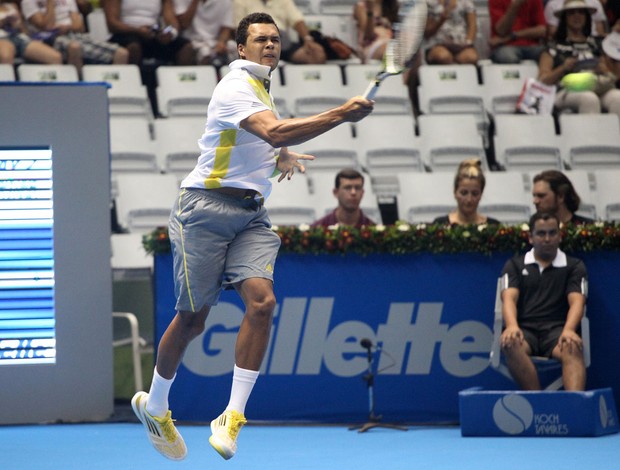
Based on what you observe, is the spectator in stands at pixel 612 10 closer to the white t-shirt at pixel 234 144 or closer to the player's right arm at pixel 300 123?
the white t-shirt at pixel 234 144

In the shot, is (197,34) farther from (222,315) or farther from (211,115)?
(211,115)

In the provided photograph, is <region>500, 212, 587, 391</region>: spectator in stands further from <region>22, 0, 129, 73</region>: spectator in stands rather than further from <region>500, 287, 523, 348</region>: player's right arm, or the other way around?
<region>22, 0, 129, 73</region>: spectator in stands

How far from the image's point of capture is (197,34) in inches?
495

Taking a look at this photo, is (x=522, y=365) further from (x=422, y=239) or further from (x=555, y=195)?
(x=555, y=195)

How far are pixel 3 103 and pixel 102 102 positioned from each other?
74cm

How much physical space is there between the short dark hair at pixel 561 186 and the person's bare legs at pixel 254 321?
4006 millimetres

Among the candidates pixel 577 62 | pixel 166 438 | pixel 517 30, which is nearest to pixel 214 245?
pixel 166 438

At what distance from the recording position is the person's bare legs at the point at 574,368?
25.2ft

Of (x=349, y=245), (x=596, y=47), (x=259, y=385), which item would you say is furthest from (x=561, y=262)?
(x=596, y=47)

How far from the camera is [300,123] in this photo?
5.08 metres

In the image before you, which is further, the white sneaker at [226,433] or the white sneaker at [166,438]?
the white sneaker at [166,438]

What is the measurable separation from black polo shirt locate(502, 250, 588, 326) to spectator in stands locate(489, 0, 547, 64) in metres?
5.61

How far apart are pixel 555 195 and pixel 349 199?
1.67m

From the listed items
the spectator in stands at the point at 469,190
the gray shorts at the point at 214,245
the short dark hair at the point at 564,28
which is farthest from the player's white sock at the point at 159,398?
the short dark hair at the point at 564,28
